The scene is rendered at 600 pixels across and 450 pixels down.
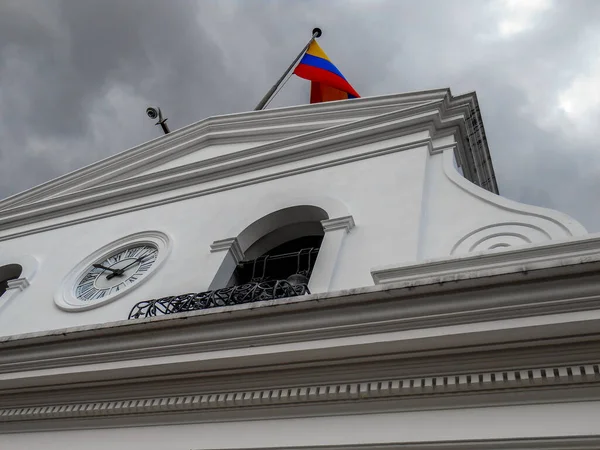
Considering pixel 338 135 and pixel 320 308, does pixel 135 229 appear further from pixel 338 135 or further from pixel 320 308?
pixel 320 308

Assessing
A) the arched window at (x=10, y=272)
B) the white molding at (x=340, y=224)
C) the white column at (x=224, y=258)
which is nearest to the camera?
the white molding at (x=340, y=224)

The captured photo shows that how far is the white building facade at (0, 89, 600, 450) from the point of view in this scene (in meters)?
4.05

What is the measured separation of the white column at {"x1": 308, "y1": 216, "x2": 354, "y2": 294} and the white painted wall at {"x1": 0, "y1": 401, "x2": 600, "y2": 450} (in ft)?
5.68

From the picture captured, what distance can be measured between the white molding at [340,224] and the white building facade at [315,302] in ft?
0.06

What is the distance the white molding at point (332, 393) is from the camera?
3975mm

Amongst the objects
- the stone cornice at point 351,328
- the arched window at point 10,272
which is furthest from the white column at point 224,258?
the arched window at point 10,272

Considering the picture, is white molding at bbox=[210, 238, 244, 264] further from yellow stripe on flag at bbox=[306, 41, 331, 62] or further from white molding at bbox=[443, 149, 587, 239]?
yellow stripe on flag at bbox=[306, 41, 331, 62]

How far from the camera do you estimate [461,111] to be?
26.1 ft

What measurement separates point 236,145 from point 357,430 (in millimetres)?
6730

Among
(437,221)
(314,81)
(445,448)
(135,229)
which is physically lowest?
(445,448)

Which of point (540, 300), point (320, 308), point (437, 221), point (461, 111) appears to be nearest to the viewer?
point (540, 300)

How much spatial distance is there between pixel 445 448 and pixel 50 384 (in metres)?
3.69

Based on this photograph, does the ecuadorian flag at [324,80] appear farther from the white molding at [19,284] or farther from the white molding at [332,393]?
the white molding at [332,393]

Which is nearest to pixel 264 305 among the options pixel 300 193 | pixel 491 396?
pixel 491 396
